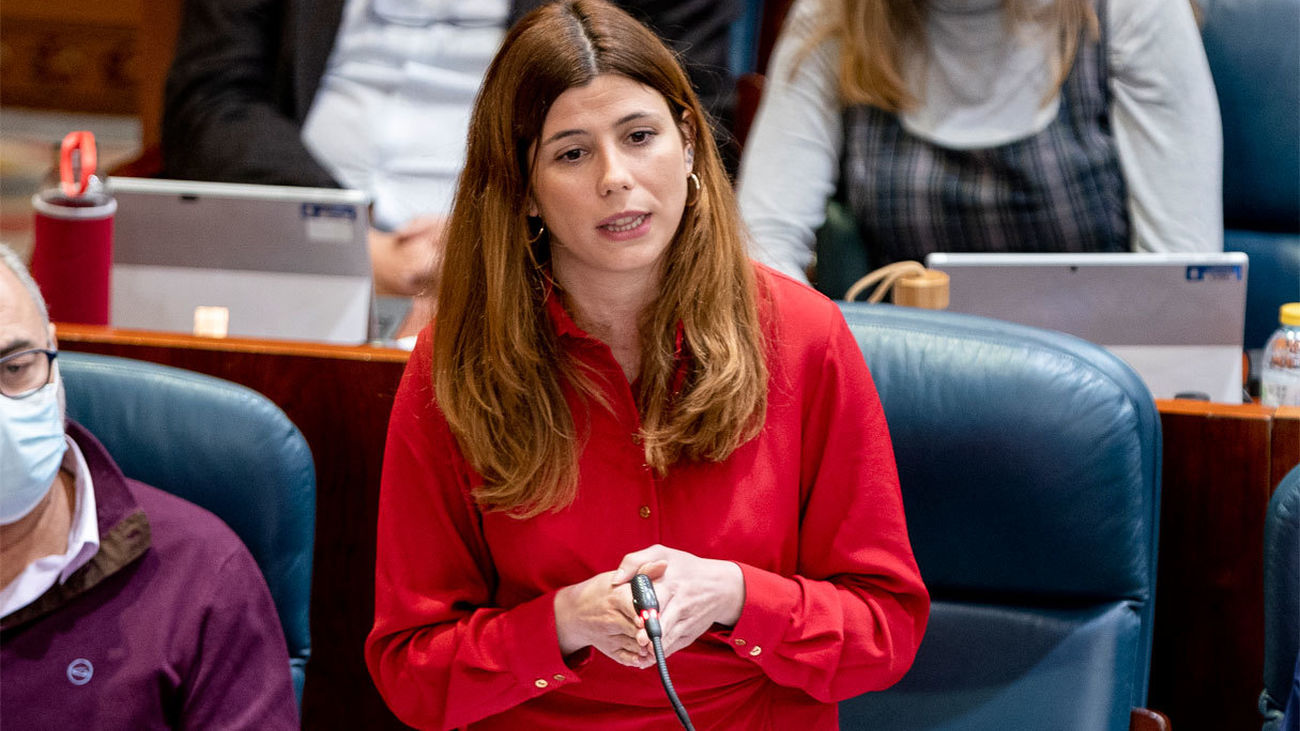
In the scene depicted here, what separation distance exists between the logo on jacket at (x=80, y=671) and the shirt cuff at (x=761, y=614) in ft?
1.85

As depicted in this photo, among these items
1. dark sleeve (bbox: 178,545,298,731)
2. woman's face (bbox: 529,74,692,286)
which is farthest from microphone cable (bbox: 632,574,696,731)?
dark sleeve (bbox: 178,545,298,731)

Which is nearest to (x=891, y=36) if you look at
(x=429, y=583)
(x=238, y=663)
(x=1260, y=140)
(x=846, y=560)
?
(x=1260, y=140)

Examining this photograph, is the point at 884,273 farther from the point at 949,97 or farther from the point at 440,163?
the point at 440,163

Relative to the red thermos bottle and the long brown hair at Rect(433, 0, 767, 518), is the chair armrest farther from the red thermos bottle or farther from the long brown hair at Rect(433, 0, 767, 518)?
the red thermos bottle

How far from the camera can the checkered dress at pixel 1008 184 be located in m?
2.13

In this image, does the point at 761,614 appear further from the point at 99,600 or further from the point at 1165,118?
the point at 1165,118

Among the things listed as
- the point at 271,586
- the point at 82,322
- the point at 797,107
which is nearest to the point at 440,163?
the point at 797,107

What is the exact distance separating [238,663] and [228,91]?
160 cm

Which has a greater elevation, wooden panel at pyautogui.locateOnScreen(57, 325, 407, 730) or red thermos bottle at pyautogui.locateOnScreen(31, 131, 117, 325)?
red thermos bottle at pyautogui.locateOnScreen(31, 131, 117, 325)

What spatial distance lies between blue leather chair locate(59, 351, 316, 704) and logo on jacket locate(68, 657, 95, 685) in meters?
0.21

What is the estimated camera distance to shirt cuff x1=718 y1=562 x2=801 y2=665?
1.18 m

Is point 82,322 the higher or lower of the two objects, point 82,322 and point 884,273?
the lower

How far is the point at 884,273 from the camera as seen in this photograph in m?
1.73

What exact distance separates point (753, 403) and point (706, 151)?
23cm
